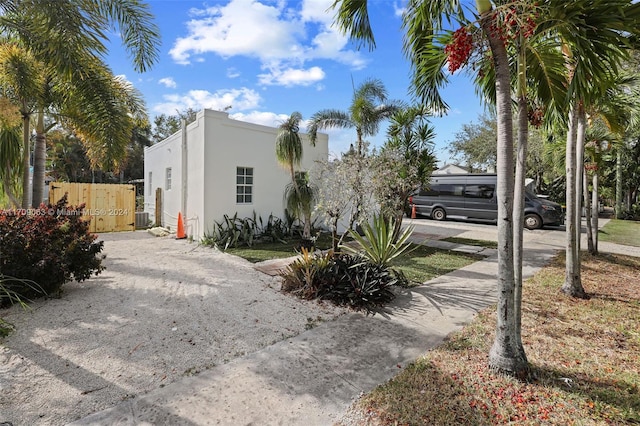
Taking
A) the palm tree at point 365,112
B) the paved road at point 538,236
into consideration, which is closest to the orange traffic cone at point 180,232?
the palm tree at point 365,112

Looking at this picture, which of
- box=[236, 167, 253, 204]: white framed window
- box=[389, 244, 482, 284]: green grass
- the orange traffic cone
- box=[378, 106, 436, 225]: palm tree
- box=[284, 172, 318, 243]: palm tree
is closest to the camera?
box=[389, 244, 482, 284]: green grass

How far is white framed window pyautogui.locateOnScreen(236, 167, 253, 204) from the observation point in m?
9.59

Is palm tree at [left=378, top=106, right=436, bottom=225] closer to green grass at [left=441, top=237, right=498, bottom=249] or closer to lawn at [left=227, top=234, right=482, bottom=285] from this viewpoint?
lawn at [left=227, top=234, right=482, bottom=285]

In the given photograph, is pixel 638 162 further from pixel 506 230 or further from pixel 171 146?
pixel 171 146

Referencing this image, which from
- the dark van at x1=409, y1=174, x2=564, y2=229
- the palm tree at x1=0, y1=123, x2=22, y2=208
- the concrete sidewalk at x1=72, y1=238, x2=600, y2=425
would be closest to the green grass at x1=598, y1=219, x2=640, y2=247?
the dark van at x1=409, y1=174, x2=564, y2=229

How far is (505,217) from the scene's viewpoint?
2.58 m

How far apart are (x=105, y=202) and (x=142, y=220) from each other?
1914 mm

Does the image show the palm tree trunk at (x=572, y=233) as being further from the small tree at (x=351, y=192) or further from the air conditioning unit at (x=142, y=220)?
the air conditioning unit at (x=142, y=220)

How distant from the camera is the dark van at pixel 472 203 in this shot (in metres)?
13.4

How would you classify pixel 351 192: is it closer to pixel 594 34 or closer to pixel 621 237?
pixel 594 34

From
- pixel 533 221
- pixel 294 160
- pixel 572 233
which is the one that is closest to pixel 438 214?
pixel 533 221

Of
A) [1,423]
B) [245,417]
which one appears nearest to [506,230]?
[245,417]

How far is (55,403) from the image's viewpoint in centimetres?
235

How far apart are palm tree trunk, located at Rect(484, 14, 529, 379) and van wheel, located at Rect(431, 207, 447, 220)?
48.9 feet
